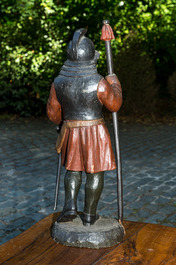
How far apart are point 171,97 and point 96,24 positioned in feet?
11.3

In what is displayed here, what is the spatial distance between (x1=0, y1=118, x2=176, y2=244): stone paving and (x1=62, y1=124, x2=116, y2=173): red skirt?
1.63m

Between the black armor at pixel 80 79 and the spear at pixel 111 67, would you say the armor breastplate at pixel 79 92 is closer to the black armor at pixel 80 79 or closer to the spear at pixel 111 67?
the black armor at pixel 80 79

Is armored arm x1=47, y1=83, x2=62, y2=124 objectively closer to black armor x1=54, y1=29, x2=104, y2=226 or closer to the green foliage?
black armor x1=54, y1=29, x2=104, y2=226

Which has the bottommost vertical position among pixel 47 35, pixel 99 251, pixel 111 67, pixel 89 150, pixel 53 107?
pixel 99 251

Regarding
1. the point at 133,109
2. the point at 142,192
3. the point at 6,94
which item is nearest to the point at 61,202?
the point at 142,192

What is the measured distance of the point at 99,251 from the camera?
101 inches

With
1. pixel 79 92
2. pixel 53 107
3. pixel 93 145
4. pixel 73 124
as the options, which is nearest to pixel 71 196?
pixel 93 145

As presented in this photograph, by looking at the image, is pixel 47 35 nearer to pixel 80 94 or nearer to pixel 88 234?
pixel 80 94

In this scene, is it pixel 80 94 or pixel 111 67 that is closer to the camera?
pixel 80 94

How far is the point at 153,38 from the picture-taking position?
13000mm

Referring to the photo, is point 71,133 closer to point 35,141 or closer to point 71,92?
point 71,92

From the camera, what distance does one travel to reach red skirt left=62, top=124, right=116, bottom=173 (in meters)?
2.64

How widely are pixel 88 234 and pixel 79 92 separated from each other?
0.98m

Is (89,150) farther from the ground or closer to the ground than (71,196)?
farther from the ground
